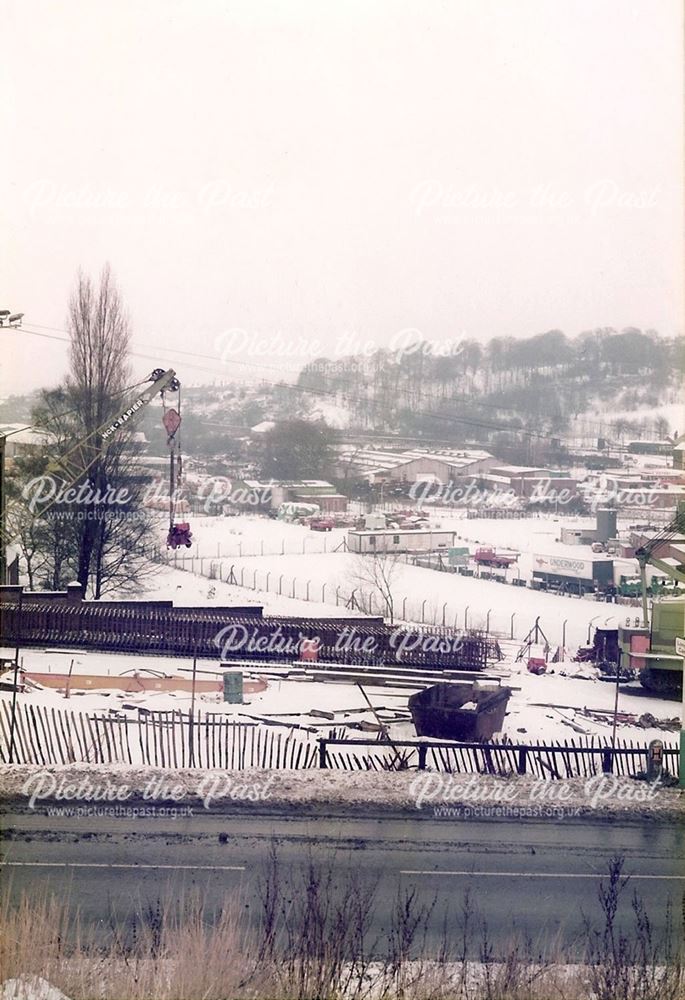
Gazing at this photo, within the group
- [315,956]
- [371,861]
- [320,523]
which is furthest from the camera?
[320,523]

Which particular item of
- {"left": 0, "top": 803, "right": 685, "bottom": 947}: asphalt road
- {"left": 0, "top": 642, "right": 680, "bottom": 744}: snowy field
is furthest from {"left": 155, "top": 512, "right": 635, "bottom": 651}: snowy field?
{"left": 0, "top": 803, "right": 685, "bottom": 947}: asphalt road

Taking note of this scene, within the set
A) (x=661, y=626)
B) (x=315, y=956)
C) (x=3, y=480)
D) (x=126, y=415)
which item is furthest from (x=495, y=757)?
(x=3, y=480)

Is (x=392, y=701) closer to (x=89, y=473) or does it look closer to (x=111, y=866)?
(x=111, y=866)

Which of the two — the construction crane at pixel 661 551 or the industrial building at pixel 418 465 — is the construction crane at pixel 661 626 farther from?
the industrial building at pixel 418 465

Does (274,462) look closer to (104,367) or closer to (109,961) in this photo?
(104,367)

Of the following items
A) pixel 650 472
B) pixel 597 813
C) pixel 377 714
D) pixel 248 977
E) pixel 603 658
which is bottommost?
pixel 248 977

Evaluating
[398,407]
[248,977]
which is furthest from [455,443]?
[248,977]
